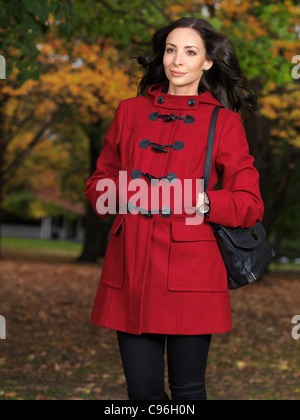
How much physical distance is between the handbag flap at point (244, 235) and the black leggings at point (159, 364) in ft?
1.53

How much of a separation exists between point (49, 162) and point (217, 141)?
24.2 m

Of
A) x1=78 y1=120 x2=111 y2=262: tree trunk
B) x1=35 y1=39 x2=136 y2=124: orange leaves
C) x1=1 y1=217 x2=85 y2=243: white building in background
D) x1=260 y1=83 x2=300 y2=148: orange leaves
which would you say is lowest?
x1=1 y1=217 x2=85 y2=243: white building in background

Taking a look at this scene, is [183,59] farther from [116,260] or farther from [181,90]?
[116,260]

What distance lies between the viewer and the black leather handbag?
2795mm

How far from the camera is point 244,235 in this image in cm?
286

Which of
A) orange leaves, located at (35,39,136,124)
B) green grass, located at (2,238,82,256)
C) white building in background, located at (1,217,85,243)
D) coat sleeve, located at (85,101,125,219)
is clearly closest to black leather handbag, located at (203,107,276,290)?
coat sleeve, located at (85,101,125,219)

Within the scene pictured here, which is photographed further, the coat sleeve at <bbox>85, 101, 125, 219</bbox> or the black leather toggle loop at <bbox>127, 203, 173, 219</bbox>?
the coat sleeve at <bbox>85, 101, 125, 219</bbox>

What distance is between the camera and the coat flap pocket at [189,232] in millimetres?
2750

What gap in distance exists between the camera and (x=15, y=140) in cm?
2308

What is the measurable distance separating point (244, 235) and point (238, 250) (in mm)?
93

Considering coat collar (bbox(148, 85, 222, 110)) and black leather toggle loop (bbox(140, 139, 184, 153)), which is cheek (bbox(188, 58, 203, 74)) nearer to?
coat collar (bbox(148, 85, 222, 110))

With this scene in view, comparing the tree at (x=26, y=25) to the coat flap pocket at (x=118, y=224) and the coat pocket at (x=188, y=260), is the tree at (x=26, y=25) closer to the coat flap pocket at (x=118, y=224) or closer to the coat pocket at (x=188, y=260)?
the coat flap pocket at (x=118, y=224)
